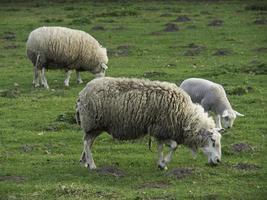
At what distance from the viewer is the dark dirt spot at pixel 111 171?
1330cm

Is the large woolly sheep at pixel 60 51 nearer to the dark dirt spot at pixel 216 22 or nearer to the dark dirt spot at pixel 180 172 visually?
the dark dirt spot at pixel 180 172

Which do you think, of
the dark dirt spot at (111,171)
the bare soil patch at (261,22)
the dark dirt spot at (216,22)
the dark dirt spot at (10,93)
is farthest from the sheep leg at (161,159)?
the bare soil patch at (261,22)

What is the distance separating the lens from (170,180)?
42.4ft

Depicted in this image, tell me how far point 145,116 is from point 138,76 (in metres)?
10.6

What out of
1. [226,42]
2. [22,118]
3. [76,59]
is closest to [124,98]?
[22,118]

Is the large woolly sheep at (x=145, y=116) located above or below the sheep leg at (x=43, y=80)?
above

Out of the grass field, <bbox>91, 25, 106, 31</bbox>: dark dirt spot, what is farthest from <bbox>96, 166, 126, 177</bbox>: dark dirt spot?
<bbox>91, 25, 106, 31</bbox>: dark dirt spot

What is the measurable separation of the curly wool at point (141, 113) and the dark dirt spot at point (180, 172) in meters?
0.59

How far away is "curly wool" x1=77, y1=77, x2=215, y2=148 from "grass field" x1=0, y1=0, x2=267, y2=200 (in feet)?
2.46

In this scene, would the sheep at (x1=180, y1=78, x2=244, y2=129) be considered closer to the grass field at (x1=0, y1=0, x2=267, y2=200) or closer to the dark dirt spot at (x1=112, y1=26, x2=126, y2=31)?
the grass field at (x1=0, y1=0, x2=267, y2=200)

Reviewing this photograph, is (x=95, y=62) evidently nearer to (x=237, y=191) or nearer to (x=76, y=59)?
(x=76, y=59)

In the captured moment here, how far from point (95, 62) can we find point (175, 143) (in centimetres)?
1042

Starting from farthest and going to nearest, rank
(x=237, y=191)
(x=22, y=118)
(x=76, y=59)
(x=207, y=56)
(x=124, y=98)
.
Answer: (x=207, y=56), (x=76, y=59), (x=22, y=118), (x=124, y=98), (x=237, y=191)

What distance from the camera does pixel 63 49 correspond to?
2267 centimetres
